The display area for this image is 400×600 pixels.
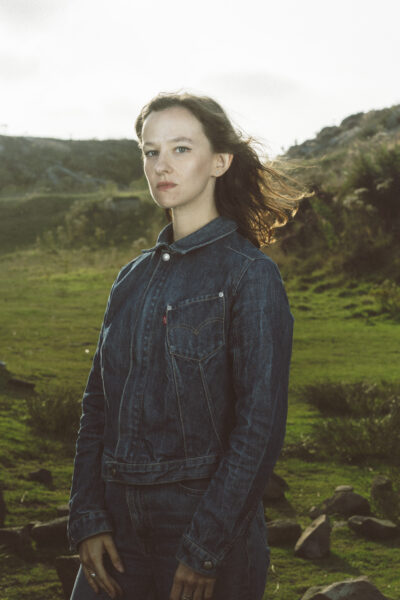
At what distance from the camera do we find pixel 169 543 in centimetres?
190

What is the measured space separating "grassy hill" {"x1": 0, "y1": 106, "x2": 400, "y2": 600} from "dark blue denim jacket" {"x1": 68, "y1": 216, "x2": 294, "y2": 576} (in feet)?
3.95

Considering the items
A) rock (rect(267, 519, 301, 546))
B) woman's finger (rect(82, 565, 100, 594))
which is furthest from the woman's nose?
rock (rect(267, 519, 301, 546))

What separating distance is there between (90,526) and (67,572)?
4.57 feet

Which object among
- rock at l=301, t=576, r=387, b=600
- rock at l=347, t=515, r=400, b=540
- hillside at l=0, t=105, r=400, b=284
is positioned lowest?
rock at l=347, t=515, r=400, b=540

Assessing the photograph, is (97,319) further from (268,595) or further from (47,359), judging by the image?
(268,595)

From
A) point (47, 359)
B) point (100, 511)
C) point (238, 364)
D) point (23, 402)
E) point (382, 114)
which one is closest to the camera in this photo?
point (238, 364)

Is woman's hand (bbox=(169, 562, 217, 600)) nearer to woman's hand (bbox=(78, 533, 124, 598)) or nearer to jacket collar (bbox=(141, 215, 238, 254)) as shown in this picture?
woman's hand (bbox=(78, 533, 124, 598))

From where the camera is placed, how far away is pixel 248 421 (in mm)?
1812

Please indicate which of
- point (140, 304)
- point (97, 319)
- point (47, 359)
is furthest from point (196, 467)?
point (97, 319)

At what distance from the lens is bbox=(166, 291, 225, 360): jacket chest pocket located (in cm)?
192

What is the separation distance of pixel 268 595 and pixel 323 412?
340 centimetres

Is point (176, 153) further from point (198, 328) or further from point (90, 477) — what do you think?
point (90, 477)

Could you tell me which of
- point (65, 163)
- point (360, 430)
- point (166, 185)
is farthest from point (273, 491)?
point (65, 163)

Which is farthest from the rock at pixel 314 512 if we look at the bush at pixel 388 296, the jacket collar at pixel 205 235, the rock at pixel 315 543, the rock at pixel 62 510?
the bush at pixel 388 296
